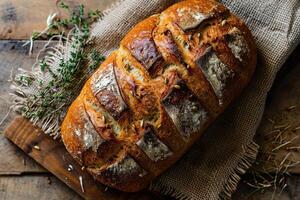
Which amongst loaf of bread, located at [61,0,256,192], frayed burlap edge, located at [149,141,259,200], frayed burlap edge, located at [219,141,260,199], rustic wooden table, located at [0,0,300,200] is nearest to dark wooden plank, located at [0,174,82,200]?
rustic wooden table, located at [0,0,300,200]

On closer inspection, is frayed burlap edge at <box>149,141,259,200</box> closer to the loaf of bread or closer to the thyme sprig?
the loaf of bread

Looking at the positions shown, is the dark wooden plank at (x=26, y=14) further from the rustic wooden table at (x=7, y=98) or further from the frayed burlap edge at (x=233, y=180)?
the frayed burlap edge at (x=233, y=180)

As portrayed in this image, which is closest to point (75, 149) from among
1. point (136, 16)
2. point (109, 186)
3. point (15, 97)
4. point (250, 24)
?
point (109, 186)

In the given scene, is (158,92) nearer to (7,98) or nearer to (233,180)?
(233,180)

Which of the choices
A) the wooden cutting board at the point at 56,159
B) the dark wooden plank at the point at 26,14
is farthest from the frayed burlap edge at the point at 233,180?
the dark wooden plank at the point at 26,14

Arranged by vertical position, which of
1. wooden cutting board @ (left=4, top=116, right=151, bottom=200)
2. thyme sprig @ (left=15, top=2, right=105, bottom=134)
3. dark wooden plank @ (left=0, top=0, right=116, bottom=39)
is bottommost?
wooden cutting board @ (left=4, top=116, right=151, bottom=200)

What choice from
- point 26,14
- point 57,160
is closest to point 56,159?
point 57,160

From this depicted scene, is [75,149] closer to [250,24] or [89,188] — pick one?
[89,188]
